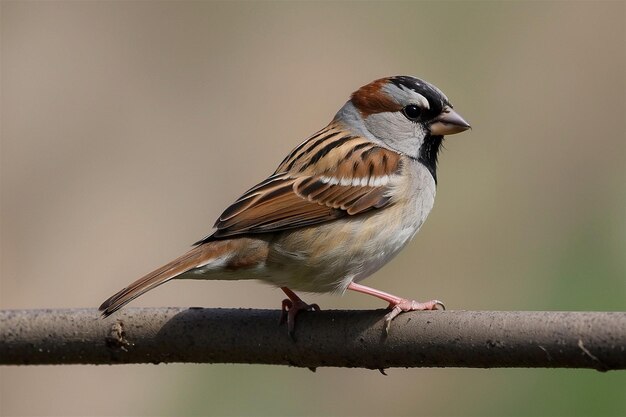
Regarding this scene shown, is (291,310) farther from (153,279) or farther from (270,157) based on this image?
(270,157)

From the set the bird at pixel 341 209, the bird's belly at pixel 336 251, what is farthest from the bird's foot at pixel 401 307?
the bird's belly at pixel 336 251

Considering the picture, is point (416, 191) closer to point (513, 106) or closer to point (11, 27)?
point (513, 106)

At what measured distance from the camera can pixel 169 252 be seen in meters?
8.30

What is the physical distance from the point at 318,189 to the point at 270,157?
433cm

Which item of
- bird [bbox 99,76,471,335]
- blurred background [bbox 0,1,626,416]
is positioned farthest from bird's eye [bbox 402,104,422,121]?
blurred background [bbox 0,1,626,416]

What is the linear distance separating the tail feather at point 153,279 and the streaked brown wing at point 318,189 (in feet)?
0.54

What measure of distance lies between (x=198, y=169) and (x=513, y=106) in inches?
104

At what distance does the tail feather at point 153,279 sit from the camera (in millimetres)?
3683

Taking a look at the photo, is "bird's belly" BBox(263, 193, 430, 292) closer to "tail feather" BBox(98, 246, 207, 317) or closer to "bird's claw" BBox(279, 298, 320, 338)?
"bird's claw" BBox(279, 298, 320, 338)

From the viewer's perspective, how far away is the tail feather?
3683 mm

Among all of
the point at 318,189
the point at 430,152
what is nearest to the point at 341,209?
the point at 318,189

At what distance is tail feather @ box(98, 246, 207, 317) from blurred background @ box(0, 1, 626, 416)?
2.35 metres

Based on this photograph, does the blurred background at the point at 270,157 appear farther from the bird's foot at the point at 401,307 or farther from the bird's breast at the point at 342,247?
the bird's foot at the point at 401,307

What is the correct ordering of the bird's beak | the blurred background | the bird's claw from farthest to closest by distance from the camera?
the blurred background → the bird's beak → the bird's claw
